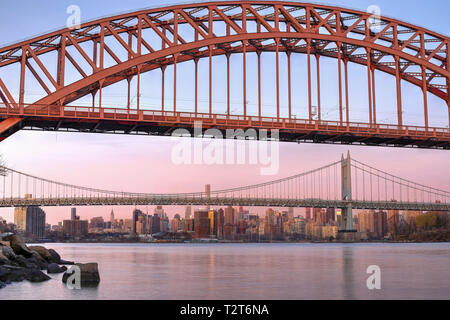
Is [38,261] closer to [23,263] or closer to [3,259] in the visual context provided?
[23,263]

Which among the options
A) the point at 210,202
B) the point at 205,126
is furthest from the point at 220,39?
the point at 210,202

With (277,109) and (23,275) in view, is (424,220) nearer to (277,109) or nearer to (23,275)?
(277,109)

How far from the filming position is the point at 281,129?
146 feet

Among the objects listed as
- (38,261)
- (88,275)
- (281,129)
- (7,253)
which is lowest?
(88,275)

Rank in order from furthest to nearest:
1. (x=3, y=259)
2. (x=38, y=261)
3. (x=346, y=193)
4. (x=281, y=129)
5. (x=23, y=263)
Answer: (x=346, y=193) → (x=281, y=129) → (x=38, y=261) → (x=23, y=263) → (x=3, y=259)

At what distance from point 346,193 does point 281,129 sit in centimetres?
6493

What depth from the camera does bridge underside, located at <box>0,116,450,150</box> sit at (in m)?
40.8

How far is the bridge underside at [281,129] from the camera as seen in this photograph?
1608 inches

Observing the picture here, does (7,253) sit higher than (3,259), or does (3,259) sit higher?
(7,253)

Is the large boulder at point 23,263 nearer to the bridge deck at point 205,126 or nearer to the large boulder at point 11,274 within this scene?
the large boulder at point 11,274

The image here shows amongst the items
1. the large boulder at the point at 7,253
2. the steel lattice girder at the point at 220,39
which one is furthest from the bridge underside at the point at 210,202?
the large boulder at the point at 7,253

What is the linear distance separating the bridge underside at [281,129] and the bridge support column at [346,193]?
1979 inches

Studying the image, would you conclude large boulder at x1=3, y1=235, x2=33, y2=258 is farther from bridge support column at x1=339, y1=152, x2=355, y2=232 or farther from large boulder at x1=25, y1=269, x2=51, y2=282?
bridge support column at x1=339, y1=152, x2=355, y2=232
